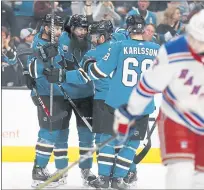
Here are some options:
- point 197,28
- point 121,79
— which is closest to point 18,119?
point 121,79

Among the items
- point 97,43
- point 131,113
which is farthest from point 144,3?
point 131,113

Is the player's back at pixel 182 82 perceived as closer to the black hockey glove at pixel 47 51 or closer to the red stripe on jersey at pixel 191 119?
the red stripe on jersey at pixel 191 119

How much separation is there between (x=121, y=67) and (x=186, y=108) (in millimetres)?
1074

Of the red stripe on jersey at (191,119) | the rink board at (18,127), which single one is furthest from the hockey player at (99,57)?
the red stripe on jersey at (191,119)

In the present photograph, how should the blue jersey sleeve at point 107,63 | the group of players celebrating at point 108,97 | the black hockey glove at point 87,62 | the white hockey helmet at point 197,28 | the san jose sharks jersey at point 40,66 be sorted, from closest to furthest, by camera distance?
the white hockey helmet at point 197,28 → the group of players celebrating at point 108,97 → the blue jersey sleeve at point 107,63 → the black hockey glove at point 87,62 → the san jose sharks jersey at point 40,66

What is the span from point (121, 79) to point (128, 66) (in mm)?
97

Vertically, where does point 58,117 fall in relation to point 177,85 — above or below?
below

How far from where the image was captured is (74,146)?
5586 mm

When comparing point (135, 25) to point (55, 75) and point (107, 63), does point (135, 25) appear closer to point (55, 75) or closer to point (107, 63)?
point (107, 63)

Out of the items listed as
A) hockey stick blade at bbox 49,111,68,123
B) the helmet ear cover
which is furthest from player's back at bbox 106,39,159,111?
the helmet ear cover

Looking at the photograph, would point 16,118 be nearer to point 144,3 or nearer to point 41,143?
point 41,143

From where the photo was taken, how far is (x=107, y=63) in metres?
4.26

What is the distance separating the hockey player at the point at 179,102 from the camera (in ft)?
10.5

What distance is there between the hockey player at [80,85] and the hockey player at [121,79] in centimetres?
33
